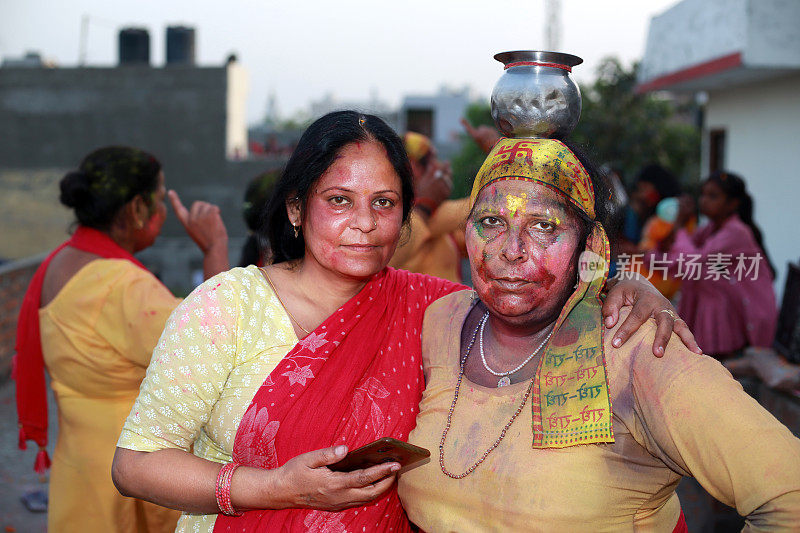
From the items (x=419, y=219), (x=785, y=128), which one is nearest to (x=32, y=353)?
(x=419, y=219)

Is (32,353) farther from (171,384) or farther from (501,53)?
(501,53)

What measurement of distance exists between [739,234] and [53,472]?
490 cm

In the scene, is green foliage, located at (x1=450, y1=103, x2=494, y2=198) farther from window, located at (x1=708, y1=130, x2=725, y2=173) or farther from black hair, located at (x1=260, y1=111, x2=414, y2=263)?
black hair, located at (x1=260, y1=111, x2=414, y2=263)

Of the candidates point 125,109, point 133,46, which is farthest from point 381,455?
point 133,46

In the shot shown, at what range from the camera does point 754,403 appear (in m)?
1.55

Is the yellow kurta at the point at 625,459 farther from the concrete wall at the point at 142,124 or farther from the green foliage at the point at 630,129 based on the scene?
the green foliage at the point at 630,129

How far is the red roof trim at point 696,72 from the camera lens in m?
7.88

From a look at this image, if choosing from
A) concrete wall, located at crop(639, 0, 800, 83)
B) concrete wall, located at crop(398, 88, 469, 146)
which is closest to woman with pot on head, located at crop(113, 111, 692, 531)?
concrete wall, located at crop(639, 0, 800, 83)

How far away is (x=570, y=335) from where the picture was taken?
186 cm

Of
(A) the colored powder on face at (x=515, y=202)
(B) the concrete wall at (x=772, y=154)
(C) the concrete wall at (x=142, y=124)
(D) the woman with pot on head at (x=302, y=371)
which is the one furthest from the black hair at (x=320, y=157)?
(C) the concrete wall at (x=142, y=124)

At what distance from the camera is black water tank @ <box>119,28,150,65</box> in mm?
14133

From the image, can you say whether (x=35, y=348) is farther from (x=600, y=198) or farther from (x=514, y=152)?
(x=600, y=198)

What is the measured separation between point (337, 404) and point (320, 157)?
2.33ft

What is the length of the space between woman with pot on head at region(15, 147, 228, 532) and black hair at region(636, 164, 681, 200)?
254 inches
